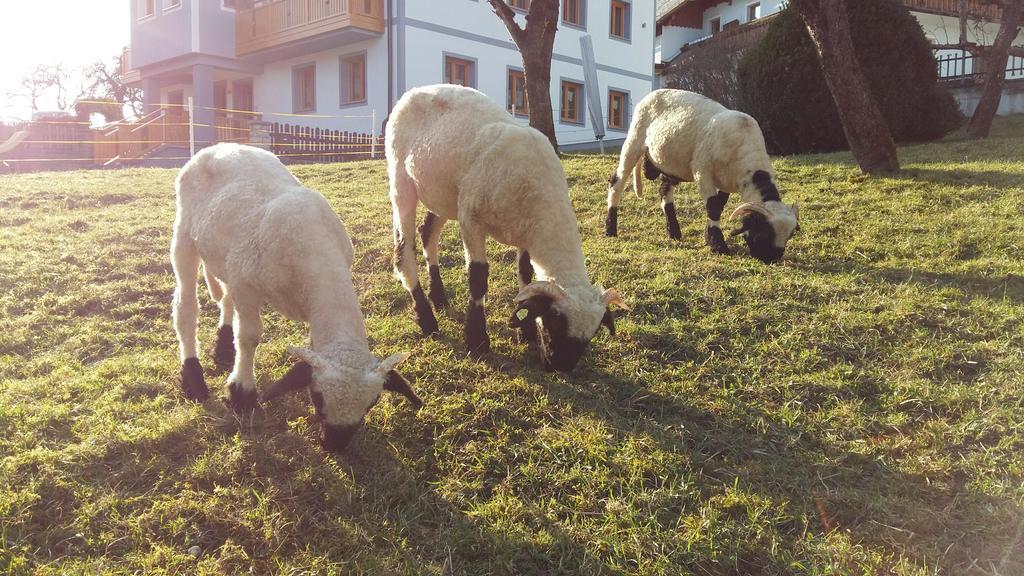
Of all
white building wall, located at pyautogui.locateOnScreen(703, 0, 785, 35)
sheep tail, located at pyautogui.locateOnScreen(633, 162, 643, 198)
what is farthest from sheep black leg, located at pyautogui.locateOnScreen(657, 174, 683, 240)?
white building wall, located at pyautogui.locateOnScreen(703, 0, 785, 35)

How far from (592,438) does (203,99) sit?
24.9 meters

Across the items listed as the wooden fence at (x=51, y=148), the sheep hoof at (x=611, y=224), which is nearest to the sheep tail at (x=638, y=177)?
the sheep hoof at (x=611, y=224)

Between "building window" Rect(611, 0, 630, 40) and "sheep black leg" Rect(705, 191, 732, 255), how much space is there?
24167 millimetres

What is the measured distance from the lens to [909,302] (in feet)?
18.6

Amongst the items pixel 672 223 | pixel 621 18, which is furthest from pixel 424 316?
pixel 621 18

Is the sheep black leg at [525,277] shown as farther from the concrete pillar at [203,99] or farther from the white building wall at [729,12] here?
the white building wall at [729,12]

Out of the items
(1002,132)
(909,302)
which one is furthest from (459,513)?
(1002,132)

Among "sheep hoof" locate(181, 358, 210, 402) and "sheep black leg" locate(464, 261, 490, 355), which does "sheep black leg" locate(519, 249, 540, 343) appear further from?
"sheep hoof" locate(181, 358, 210, 402)

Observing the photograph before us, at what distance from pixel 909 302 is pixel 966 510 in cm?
277

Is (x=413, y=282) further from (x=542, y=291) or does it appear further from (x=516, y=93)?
(x=516, y=93)

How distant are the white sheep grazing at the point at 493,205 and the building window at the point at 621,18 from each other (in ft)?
86.3

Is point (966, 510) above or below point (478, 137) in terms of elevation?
Result: below

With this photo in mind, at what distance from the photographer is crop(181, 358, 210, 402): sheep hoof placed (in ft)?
15.4

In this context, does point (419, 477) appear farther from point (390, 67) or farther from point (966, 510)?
point (390, 67)
